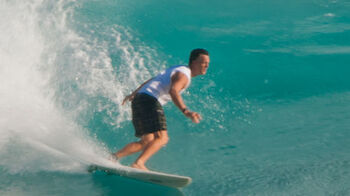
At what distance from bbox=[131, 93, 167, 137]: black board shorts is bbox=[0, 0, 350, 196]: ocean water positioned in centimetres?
55

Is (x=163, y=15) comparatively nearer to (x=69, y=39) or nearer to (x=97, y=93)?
(x=69, y=39)

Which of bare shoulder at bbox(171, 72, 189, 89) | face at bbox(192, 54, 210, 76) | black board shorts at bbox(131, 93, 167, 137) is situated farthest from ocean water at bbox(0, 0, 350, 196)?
face at bbox(192, 54, 210, 76)

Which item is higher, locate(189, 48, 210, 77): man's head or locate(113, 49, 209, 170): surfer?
locate(189, 48, 210, 77): man's head

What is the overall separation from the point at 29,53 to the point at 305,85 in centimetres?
504

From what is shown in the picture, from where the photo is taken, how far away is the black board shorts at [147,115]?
4.03 m

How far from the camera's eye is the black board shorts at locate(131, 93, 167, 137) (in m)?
4.03

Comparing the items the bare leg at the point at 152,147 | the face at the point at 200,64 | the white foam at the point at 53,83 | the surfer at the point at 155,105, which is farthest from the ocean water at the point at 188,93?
the face at the point at 200,64

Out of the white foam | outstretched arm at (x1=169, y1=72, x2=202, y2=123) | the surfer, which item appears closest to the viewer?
outstretched arm at (x1=169, y1=72, x2=202, y2=123)

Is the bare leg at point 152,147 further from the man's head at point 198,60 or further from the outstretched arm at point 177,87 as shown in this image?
the man's head at point 198,60

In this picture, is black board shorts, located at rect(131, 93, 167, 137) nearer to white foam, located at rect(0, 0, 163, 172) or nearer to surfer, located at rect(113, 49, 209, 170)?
surfer, located at rect(113, 49, 209, 170)

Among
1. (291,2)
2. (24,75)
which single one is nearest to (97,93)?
(24,75)

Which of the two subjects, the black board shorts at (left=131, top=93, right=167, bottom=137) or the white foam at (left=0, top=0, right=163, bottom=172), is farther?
the white foam at (left=0, top=0, right=163, bottom=172)

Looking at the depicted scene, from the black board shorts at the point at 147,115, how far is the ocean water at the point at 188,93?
1.81 ft

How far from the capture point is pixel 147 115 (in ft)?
13.2
